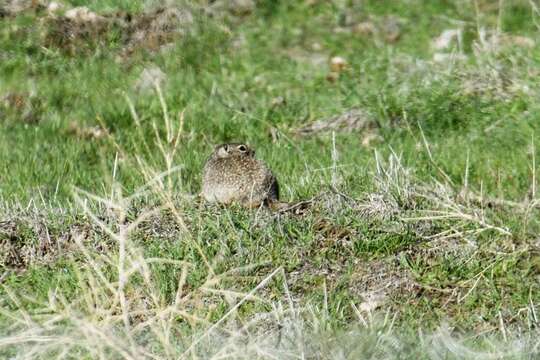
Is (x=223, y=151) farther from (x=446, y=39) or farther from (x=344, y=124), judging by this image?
(x=446, y=39)

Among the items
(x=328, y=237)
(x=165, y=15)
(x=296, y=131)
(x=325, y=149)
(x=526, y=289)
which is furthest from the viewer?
(x=165, y=15)

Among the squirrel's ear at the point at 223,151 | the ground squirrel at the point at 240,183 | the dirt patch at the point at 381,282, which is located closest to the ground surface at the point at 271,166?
the dirt patch at the point at 381,282

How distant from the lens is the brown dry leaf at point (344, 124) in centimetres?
883

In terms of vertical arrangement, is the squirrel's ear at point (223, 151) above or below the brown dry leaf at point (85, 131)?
above

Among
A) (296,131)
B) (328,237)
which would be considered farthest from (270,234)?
(296,131)

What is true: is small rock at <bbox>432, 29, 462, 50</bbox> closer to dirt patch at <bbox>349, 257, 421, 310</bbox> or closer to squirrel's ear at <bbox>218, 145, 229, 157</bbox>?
squirrel's ear at <bbox>218, 145, 229, 157</bbox>

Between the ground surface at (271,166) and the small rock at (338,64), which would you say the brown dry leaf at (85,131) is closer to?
the ground surface at (271,166)

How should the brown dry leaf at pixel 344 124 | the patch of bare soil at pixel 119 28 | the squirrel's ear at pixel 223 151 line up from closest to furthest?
the squirrel's ear at pixel 223 151, the brown dry leaf at pixel 344 124, the patch of bare soil at pixel 119 28

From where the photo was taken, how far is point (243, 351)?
163 inches


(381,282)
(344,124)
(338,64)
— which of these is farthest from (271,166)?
(338,64)

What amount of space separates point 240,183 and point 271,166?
1.34 metres

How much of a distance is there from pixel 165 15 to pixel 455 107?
2.97 meters

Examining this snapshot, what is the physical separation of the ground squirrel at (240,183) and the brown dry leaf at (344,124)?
2.23 meters

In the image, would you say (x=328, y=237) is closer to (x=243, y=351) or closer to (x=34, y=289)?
(x=34, y=289)
